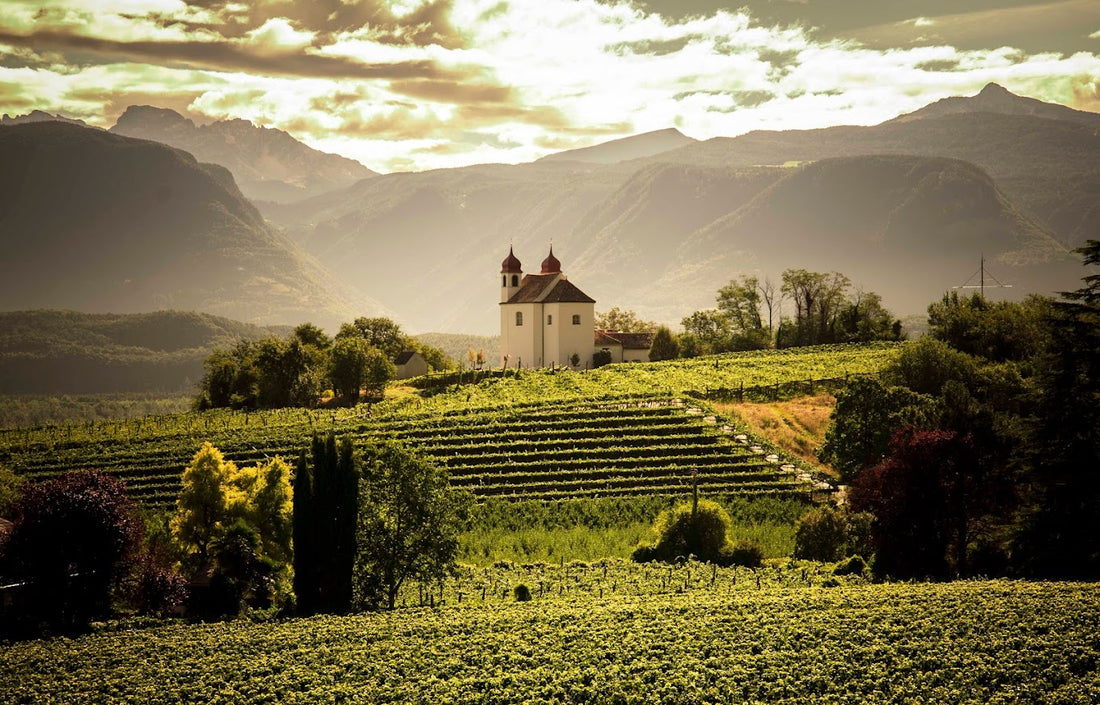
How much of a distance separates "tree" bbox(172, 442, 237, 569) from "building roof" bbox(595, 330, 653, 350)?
56694 mm

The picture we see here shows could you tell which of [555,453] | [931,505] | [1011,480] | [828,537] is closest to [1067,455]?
[1011,480]

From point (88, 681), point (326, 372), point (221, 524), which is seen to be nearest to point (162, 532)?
point (221, 524)

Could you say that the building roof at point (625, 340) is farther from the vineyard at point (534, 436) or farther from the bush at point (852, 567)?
the bush at point (852, 567)

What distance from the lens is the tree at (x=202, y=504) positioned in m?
38.8

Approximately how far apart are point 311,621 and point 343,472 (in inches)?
217

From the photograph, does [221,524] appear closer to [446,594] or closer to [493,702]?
[446,594]

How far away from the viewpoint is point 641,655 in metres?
23.7

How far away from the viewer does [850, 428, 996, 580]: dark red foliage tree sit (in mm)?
32719

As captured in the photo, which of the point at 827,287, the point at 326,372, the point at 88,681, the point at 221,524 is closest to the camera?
the point at 88,681

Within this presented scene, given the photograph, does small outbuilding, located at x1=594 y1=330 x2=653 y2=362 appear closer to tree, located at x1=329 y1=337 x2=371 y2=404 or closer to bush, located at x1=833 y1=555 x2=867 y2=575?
tree, located at x1=329 y1=337 x2=371 y2=404

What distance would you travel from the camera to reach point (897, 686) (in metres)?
21.1

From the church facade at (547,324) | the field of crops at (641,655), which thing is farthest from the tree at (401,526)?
the church facade at (547,324)

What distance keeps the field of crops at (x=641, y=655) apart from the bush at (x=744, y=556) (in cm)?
1096

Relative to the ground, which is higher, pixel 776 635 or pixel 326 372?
pixel 326 372
